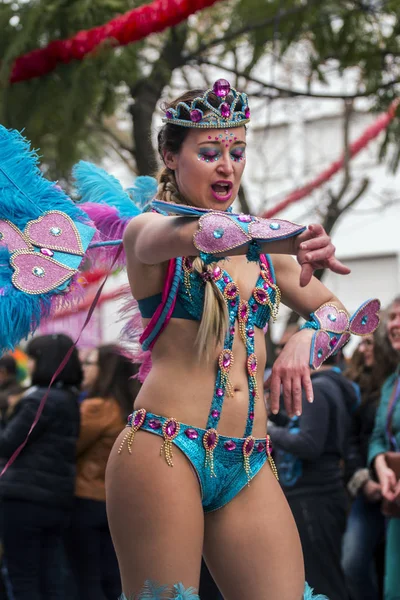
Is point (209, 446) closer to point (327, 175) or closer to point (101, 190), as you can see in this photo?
point (101, 190)

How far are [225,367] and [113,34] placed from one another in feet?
8.75

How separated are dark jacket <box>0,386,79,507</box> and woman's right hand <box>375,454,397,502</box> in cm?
157

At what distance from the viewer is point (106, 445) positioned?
4.82 metres

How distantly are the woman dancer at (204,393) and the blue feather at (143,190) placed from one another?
1.82 feet

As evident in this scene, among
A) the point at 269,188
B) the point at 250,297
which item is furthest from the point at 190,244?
the point at 269,188

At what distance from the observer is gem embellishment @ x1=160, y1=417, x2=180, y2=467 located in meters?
2.39

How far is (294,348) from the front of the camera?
8.26ft

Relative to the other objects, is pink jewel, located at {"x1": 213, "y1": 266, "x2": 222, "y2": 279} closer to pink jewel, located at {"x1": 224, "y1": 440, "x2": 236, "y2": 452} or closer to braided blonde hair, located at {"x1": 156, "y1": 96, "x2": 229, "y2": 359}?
braided blonde hair, located at {"x1": 156, "y1": 96, "x2": 229, "y2": 359}

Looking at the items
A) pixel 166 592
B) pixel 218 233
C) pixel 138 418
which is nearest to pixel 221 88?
pixel 218 233

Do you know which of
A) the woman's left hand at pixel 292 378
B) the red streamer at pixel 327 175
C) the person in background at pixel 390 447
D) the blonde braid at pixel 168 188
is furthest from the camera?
the red streamer at pixel 327 175

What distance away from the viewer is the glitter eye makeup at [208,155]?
2.57 meters

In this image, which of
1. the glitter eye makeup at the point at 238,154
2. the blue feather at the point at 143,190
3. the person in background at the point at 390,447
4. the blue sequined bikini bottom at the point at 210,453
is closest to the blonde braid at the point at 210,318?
the blue sequined bikini bottom at the point at 210,453

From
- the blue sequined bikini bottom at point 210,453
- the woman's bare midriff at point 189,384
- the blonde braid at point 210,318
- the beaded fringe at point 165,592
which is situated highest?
the blonde braid at point 210,318

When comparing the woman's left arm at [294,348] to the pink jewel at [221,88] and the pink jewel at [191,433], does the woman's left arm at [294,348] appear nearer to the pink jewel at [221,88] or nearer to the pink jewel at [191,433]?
the pink jewel at [191,433]
